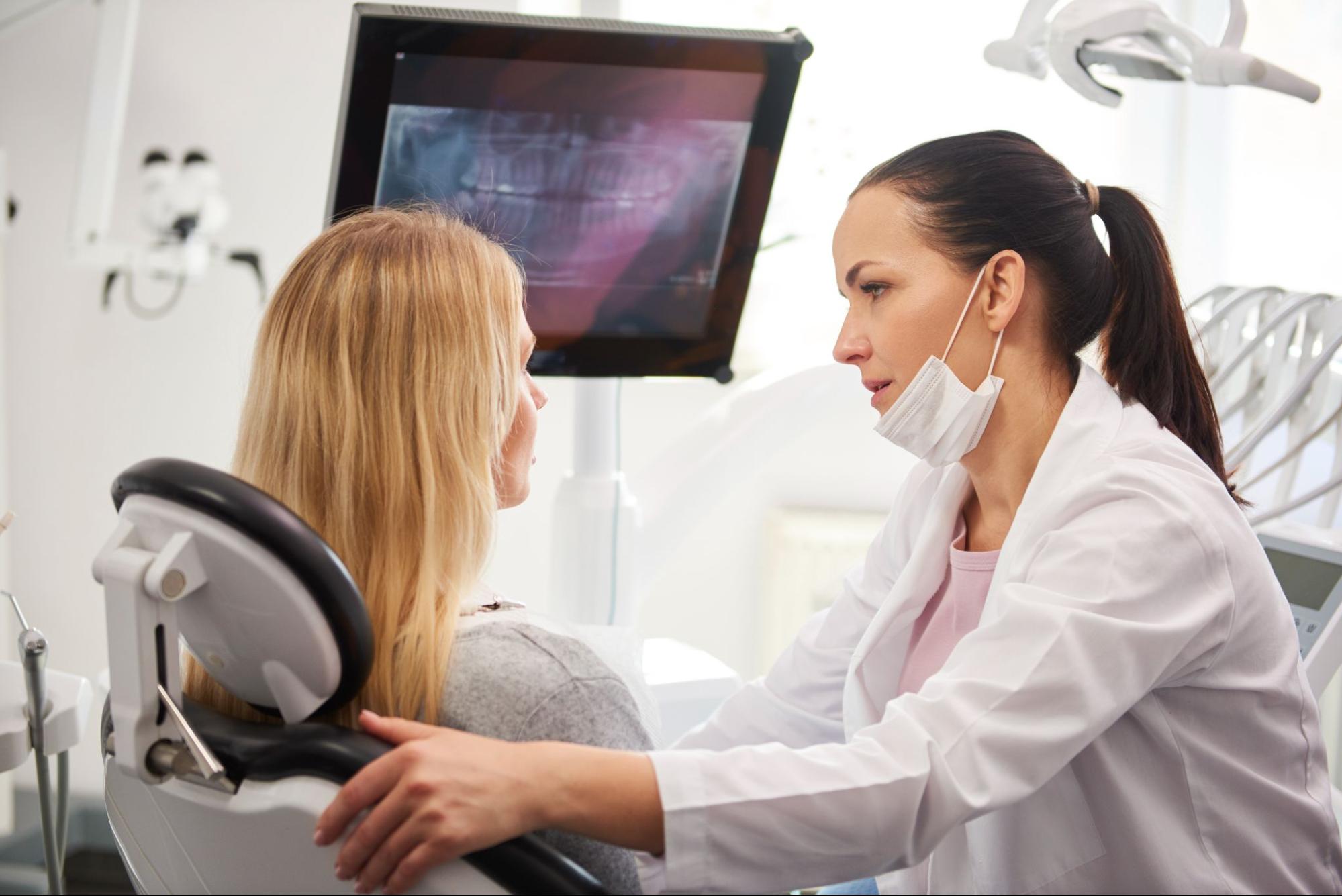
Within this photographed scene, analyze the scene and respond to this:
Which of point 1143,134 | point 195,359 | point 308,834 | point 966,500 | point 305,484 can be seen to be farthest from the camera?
point 1143,134

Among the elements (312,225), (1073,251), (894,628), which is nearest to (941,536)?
(894,628)

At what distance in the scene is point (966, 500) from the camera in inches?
54.1

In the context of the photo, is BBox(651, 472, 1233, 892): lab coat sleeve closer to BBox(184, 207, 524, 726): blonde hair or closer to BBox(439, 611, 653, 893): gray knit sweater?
BBox(439, 611, 653, 893): gray knit sweater

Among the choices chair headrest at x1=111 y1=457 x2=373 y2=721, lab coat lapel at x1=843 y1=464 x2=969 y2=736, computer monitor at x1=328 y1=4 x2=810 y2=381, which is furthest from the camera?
computer monitor at x1=328 y1=4 x2=810 y2=381

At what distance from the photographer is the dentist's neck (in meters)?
1.22

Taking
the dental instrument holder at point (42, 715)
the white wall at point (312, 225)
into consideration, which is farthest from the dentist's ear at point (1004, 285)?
the white wall at point (312, 225)

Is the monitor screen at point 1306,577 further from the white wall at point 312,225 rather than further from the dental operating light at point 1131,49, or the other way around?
the white wall at point 312,225

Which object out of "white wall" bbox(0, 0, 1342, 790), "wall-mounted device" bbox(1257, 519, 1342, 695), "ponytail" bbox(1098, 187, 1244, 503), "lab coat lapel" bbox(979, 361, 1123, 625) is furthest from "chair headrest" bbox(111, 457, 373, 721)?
"white wall" bbox(0, 0, 1342, 790)

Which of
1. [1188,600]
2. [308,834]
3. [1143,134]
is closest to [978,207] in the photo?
[1188,600]

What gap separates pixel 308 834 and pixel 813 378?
1.21 meters

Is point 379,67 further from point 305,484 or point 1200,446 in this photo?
point 1200,446

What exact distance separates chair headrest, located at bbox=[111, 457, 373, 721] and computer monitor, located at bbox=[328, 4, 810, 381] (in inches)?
29.6

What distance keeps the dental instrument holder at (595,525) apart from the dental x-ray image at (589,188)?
146mm

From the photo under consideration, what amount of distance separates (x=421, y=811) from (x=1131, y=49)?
1.46m
